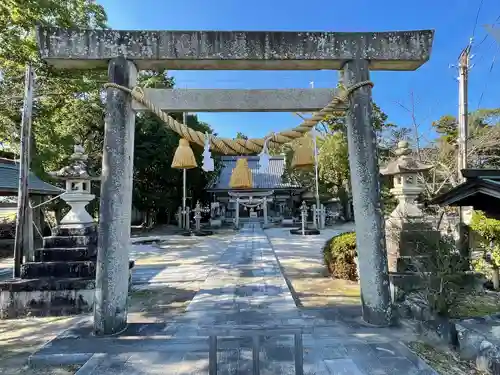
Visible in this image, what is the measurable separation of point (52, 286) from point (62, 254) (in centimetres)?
60

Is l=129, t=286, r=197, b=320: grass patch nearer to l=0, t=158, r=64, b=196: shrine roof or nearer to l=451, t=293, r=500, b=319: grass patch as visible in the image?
l=451, t=293, r=500, b=319: grass patch

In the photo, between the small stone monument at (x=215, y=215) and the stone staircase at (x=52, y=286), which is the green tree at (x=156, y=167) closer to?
the small stone monument at (x=215, y=215)

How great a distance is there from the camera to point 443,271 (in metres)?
4.09

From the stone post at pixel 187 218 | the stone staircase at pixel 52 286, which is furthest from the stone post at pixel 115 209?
the stone post at pixel 187 218

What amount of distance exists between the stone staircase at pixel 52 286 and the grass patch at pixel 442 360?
17.4 ft

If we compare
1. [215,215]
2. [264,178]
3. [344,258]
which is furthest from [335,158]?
[344,258]

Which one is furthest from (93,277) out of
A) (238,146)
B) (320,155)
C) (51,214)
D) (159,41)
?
(320,155)

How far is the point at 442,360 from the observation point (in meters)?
3.39

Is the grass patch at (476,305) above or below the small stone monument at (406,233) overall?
below

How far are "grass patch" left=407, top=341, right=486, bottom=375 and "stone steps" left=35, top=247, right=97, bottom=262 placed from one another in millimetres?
5643

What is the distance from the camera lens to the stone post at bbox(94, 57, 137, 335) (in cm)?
382

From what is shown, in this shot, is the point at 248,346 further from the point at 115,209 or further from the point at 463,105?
the point at 463,105

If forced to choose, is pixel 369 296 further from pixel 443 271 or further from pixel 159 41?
pixel 159 41

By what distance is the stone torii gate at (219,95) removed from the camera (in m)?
3.89
